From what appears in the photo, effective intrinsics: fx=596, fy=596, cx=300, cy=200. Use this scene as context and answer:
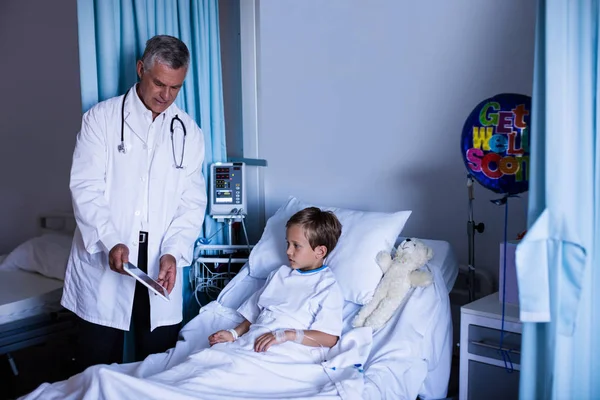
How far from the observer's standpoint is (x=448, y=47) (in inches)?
98.7

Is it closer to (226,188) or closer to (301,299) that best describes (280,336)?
(301,299)

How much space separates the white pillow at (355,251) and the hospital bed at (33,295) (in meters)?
1.15

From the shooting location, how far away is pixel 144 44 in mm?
2648

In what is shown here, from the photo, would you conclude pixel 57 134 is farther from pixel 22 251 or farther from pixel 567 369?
pixel 567 369

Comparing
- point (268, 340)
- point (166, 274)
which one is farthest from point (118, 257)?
point (268, 340)

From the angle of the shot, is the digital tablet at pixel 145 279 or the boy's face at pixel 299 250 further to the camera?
the boy's face at pixel 299 250

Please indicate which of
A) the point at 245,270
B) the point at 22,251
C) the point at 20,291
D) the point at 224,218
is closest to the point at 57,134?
the point at 22,251

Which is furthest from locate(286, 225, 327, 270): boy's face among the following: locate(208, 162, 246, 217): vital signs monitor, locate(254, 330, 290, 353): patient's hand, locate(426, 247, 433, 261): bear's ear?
locate(208, 162, 246, 217): vital signs monitor

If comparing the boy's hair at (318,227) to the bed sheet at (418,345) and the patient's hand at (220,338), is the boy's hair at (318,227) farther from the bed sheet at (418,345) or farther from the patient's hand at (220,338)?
the patient's hand at (220,338)

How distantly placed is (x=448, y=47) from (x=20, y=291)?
243 cm

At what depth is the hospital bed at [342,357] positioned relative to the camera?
5.41 feet

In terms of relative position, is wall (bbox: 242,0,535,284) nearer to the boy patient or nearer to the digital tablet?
the boy patient

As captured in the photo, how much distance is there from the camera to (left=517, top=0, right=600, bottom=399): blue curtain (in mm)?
1561

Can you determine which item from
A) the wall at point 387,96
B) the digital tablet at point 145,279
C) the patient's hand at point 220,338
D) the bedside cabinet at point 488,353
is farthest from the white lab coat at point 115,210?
the bedside cabinet at point 488,353
